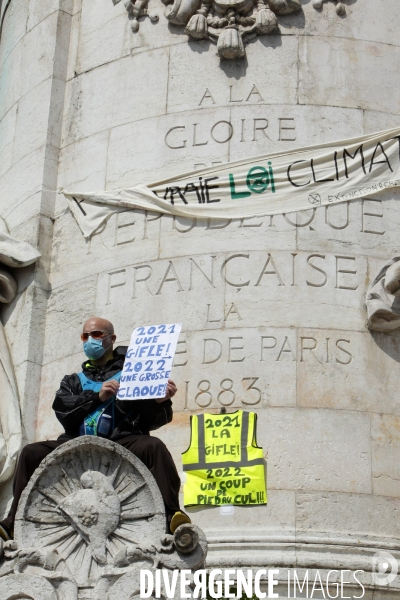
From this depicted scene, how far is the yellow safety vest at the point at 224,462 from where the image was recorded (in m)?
15.0

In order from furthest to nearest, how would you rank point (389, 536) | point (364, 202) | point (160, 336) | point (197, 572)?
point (364, 202), point (389, 536), point (160, 336), point (197, 572)

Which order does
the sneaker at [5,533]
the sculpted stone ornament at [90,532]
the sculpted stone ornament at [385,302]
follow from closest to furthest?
1. the sculpted stone ornament at [90,532]
2. the sneaker at [5,533]
3. the sculpted stone ornament at [385,302]

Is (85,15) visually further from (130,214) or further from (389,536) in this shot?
(389,536)

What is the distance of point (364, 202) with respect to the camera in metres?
16.9

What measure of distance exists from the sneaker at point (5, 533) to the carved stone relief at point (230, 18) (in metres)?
7.56

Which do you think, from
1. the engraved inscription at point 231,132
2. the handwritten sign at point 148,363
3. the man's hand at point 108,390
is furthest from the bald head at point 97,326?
the engraved inscription at point 231,132

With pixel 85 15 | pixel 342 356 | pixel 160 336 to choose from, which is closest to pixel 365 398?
pixel 342 356

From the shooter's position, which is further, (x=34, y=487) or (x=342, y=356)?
(x=342, y=356)

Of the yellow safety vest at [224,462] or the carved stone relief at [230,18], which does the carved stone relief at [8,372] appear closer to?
the yellow safety vest at [224,462]

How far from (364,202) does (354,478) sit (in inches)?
140

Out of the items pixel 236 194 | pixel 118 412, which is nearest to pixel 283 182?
pixel 236 194

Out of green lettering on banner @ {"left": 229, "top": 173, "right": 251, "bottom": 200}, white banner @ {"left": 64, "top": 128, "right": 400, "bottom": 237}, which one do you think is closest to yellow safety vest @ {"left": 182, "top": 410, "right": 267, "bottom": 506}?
white banner @ {"left": 64, "top": 128, "right": 400, "bottom": 237}

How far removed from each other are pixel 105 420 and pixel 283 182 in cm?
496

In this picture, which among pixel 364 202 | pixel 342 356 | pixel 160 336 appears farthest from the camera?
pixel 364 202
